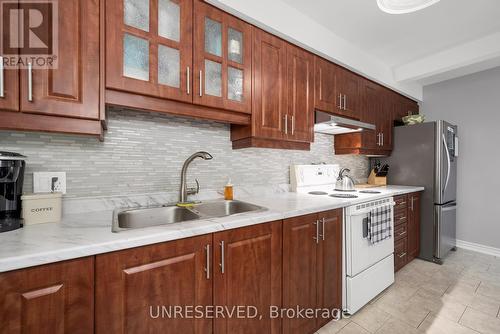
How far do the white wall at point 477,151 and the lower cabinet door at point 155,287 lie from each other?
3829mm

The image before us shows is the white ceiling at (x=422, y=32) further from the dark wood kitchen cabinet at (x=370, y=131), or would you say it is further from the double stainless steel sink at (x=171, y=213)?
the double stainless steel sink at (x=171, y=213)

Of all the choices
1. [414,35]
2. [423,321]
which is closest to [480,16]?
[414,35]

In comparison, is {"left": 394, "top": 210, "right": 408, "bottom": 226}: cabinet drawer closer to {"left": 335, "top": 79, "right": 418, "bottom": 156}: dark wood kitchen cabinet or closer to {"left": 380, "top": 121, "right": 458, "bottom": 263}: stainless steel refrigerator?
{"left": 380, "top": 121, "right": 458, "bottom": 263}: stainless steel refrigerator

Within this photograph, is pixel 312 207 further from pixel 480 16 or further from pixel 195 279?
pixel 480 16

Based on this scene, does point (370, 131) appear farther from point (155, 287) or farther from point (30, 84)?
point (30, 84)

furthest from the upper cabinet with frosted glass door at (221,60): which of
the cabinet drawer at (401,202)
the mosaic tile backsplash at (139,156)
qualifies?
the cabinet drawer at (401,202)

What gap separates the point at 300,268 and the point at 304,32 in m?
1.91

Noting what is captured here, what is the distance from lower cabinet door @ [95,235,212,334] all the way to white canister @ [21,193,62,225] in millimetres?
506

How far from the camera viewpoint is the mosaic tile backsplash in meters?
1.22

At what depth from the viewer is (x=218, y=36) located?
149 cm

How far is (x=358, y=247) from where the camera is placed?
5.77 ft

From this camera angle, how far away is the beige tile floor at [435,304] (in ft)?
5.30

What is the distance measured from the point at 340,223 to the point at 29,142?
78.5 inches
